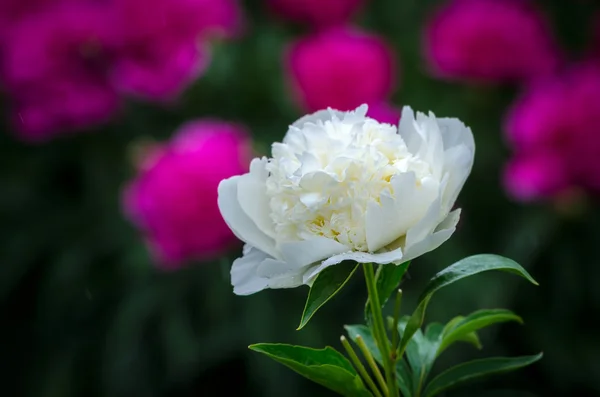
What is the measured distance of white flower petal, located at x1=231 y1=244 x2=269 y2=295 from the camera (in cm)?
33

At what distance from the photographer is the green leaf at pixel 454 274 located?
0.33 meters

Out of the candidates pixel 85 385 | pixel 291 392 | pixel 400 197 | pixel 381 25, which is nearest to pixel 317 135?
pixel 400 197

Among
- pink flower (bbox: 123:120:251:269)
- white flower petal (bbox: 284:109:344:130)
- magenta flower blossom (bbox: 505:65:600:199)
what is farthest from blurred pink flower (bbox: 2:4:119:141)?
white flower petal (bbox: 284:109:344:130)

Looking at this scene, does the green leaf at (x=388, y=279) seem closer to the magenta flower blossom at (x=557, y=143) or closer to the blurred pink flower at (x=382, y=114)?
the blurred pink flower at (x=382, y=114)

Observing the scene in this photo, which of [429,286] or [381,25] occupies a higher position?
[381,25]

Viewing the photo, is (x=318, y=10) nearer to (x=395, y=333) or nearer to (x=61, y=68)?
(x=61, y=68)

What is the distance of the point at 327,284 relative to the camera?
1.07 feet

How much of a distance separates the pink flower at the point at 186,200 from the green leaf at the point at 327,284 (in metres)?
0.61

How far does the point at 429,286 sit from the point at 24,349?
996 millimetres

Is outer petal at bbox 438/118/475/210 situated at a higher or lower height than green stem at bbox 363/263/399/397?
higher

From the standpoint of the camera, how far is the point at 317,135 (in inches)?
13.5

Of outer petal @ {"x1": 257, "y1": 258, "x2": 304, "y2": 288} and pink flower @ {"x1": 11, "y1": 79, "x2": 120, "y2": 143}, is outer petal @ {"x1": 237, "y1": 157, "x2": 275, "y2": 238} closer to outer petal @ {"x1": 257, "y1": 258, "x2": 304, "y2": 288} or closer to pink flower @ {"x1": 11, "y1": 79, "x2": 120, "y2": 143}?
outer petal @ {"x1": 257, "y1": 258, "x2": 304, "y2": 288}

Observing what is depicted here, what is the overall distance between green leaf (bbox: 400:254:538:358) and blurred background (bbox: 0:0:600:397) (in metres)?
0.56

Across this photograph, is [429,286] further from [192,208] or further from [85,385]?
[85,385]
